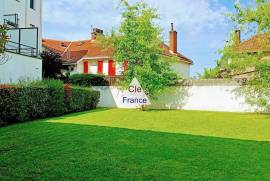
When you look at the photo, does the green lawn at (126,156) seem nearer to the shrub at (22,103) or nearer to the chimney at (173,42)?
the shrub at (22,103)

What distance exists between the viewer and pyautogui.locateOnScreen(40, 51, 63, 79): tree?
34969 millimetres

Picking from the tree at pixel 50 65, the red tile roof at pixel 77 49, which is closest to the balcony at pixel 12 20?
the tree at pixel 50 65

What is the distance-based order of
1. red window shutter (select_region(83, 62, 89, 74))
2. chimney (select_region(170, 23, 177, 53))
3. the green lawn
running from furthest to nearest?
1. red window shutter (select_region(83, 62, 89, 74))
2. chimney (select_region(170, 23, 177, 53))
3. the green lawn

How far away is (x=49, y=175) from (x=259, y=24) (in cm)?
1857

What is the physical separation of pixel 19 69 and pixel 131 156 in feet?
52.3

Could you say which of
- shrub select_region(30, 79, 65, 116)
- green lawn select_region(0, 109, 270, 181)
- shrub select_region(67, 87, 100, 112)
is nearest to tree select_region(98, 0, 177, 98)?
shrub select_region(67, 87, 100, 112)

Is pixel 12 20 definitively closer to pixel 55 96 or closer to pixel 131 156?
pixel 55 96

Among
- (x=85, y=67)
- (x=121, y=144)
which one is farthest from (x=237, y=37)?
(x=85, y=67)

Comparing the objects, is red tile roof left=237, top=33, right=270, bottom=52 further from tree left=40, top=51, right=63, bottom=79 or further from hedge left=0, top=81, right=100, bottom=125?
tree left=40, top=51, right=63, bottom=79

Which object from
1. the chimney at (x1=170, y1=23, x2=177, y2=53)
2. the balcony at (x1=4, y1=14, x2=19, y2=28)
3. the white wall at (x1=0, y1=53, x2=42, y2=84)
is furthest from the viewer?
the chimney at (x1=170, y1=23, x2=177, y2=53)

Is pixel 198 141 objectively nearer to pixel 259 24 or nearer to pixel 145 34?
pixel 259 24

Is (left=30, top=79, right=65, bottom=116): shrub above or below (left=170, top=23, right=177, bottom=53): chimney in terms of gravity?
below

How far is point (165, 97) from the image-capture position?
30438mm

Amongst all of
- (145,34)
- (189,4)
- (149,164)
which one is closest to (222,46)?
(145,34)
